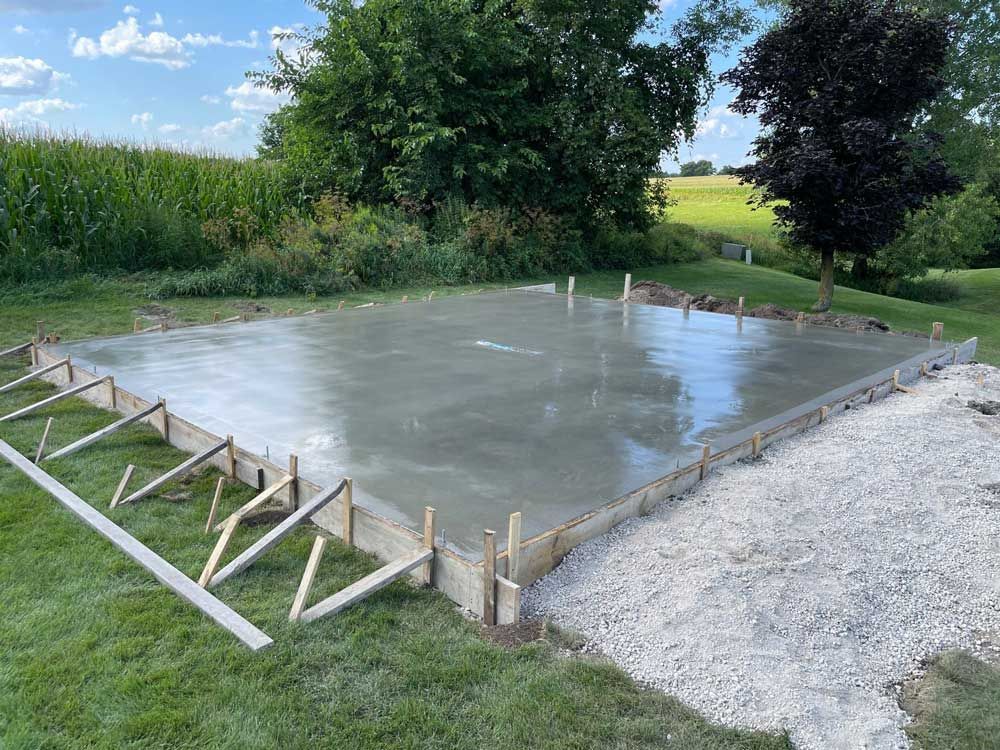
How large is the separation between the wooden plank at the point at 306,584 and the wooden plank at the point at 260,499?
498 mm

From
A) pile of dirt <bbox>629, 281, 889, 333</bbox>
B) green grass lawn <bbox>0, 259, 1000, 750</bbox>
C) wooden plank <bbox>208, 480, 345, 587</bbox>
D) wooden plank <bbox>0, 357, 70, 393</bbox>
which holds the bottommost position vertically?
green grass lawn <bbox>0, 259, 1000, 750</bbox>

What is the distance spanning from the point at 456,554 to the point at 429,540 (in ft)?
0.44

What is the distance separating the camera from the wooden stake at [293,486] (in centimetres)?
380

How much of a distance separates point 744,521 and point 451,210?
38.2 ft

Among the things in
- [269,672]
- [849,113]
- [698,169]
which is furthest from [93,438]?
[698,169]

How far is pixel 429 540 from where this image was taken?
318 centimetres

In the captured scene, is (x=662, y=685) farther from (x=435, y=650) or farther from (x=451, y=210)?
(x=451, y=210)

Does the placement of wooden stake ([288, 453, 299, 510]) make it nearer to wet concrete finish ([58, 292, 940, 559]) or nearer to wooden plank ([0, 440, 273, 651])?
wet concrete finish ([58, 292, 940, 559])

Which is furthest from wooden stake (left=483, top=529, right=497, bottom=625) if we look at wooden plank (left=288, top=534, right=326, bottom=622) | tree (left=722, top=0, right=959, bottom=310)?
tree (left=722, top=0, right=959, bottom=310)

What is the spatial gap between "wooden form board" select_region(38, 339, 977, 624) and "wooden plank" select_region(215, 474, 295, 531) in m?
0.09

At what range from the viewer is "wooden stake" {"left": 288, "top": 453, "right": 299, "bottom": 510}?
A: 3.80m

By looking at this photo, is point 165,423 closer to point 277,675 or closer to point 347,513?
point 347,513

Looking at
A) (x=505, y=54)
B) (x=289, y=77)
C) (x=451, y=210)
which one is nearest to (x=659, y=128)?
(x=505, y=54)

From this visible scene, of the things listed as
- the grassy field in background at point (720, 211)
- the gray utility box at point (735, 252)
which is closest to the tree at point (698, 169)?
the grassy field in background at point (720, 211)
